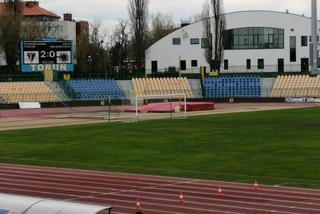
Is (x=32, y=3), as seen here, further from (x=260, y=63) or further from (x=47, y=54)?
(x=47, y=54)

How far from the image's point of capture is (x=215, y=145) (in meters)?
26.3

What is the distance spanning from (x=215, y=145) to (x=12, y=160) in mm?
7902

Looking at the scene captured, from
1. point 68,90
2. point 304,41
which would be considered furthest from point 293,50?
point 68,90

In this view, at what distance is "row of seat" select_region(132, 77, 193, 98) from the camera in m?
71.1

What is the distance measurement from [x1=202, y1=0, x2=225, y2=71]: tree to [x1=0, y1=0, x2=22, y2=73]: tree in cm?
2434

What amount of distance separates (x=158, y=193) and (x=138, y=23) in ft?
227

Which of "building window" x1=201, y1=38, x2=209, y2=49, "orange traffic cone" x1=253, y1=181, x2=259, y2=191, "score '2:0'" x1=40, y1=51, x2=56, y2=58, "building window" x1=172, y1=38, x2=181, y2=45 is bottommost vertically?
"orange traffic cone" x1=253, y1=181, x2=259, y2=191

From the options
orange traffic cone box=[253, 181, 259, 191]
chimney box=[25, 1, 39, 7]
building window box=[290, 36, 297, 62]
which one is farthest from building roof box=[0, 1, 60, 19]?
orange traffic cone box=[253, 181, 259, 191]

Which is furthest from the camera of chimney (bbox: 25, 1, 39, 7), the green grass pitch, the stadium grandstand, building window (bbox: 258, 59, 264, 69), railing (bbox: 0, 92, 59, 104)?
chimney (bbox: 25, 1, 39, 7)

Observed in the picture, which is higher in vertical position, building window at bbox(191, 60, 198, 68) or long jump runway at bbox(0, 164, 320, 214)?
building window at bbox(191, 60, 198, 68)

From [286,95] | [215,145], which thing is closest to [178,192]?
Result: [215,145]

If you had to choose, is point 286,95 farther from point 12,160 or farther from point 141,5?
point 12,160

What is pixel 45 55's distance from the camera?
212 feet

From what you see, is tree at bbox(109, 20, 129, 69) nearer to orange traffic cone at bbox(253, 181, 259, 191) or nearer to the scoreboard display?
the scoreboard display
